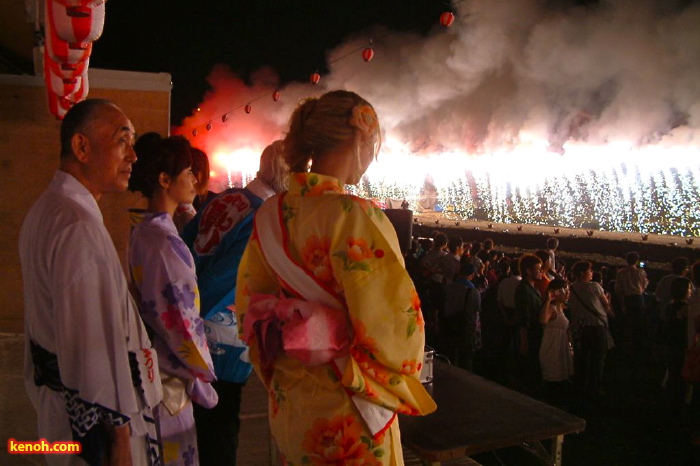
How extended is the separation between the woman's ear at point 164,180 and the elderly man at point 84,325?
2.00ft

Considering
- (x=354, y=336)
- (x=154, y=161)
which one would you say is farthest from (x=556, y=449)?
(x=154, y=161)

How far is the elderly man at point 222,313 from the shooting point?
226 cm

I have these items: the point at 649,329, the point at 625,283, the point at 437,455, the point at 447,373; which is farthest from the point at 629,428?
the point at 437,455

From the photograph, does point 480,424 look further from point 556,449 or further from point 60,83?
point 60,83

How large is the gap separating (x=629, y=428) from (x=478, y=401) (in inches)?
117

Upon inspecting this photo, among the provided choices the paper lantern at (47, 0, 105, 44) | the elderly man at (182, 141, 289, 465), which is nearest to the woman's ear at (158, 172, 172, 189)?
the elderly man at (182, 141, 289, 465)

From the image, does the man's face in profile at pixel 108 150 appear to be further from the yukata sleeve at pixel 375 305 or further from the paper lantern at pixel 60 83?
Answer: the paper lantern at pixel 60 83

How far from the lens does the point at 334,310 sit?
1.40 meters

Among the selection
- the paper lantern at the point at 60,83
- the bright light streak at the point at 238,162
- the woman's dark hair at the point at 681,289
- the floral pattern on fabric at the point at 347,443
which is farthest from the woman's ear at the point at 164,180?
the bright light streak at the point at 238,162

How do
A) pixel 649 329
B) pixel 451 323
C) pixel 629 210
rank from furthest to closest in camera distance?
pixel 629 210 → pixel 649 329 → pixel 451 323

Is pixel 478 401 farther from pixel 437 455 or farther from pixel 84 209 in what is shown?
pixel 84 209

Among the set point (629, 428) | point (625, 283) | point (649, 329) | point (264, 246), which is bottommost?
point (629, 428)

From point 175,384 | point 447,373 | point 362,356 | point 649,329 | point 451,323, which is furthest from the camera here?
point 649,329

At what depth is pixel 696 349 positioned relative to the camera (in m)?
4.08
